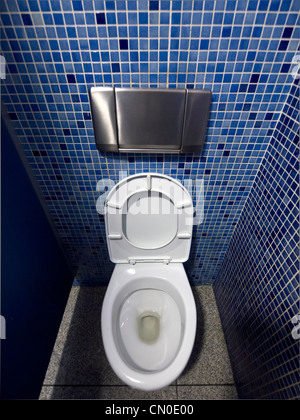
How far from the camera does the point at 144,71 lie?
2.64 ft

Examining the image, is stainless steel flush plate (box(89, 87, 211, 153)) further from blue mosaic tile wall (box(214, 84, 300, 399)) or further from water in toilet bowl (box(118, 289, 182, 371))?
water in toilet bowl (box(118, 289, 182, 371))

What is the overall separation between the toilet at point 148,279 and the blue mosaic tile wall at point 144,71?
120mm

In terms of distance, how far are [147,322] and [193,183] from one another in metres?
0.69

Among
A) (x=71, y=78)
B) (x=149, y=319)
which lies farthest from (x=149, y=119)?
(x=149, y=319)

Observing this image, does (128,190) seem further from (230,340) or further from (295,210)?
(230,340)

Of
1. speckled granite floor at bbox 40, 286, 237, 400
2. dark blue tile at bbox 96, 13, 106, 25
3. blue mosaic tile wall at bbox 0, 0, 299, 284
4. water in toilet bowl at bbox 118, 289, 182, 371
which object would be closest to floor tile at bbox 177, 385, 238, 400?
speckled granite floor at bbox 40, 286, 237, 400

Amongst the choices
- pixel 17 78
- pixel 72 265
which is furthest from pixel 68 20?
pixel 72 265

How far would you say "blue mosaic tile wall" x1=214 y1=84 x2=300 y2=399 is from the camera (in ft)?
2.60

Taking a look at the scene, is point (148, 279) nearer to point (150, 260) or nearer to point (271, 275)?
point (150, 260)

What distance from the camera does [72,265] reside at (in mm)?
1485

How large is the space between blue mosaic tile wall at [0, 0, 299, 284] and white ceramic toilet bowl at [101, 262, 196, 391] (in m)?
0.44

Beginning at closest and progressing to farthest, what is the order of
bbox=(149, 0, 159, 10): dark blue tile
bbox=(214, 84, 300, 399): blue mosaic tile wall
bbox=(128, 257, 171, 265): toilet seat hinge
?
bbox=(149, 0, 159, 10): dark blue tile → bbox=(214, 84, 300, 399): blue mosaic tile wall → bbox=(128, 257, 171, 265): toilet seat hinge

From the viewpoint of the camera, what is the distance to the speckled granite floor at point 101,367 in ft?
3.90

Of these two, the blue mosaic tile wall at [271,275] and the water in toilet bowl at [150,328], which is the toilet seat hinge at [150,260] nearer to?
the water in toilet bowl at [150,328]
